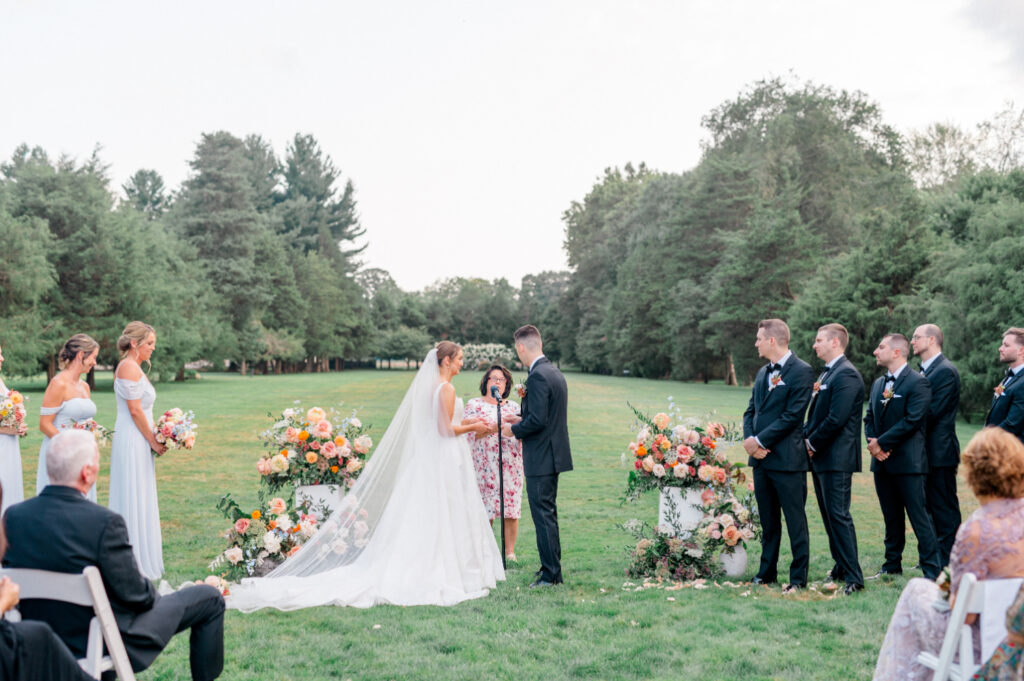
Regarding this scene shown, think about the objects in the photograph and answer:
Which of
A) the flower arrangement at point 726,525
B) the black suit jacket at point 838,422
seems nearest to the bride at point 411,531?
the flower arrangement at point 726,525

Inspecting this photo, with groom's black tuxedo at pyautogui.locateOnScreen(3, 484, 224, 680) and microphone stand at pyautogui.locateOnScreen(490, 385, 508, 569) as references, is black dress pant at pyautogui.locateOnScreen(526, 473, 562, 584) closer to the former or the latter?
microphone stand at pyautogui.locateOnScreen(490, 385, 508, 569)

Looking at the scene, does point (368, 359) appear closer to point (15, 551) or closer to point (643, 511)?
point (643, 511)

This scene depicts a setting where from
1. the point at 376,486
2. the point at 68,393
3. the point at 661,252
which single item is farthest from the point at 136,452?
the point at 661,252

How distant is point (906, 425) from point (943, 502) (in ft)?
3.98

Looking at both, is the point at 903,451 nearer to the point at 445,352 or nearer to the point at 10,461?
the point at 445,352

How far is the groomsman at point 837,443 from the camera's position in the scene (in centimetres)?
673

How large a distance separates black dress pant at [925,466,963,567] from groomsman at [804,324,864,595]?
1.24m

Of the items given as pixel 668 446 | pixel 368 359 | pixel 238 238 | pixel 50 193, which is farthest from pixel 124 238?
pixel 368 359

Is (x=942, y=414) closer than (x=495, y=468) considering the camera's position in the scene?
Yes

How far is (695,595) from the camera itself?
6.68 metres

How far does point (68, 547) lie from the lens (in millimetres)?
3525

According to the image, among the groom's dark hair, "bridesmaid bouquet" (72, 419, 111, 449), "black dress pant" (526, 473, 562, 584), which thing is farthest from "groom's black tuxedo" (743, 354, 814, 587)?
"bridesmaid bouquet" (72, 419, 111, 449)

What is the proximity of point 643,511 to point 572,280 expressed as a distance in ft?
243

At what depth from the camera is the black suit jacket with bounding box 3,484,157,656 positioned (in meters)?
3.53
